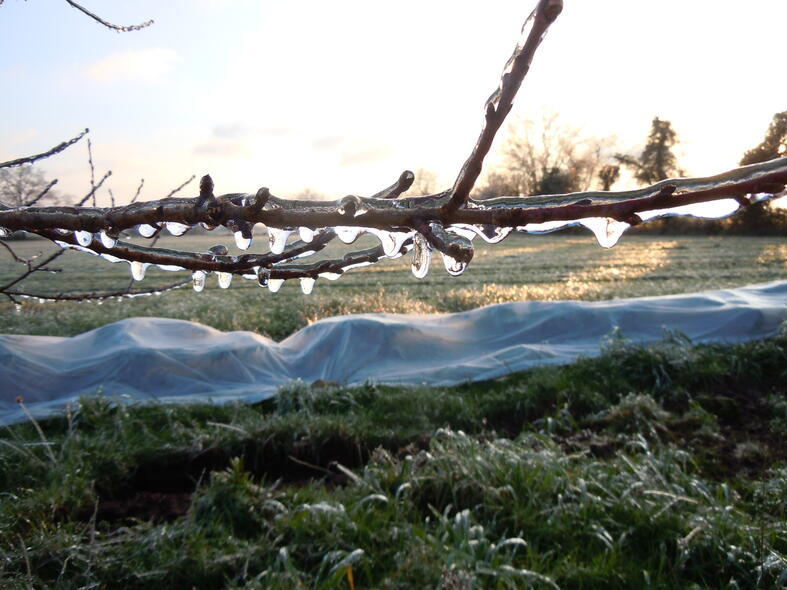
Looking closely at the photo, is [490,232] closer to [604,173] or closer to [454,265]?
[454,265]

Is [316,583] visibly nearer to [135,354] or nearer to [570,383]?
[570,383]

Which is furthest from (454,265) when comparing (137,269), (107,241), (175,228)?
(137,269)

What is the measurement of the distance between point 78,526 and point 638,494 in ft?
8.98

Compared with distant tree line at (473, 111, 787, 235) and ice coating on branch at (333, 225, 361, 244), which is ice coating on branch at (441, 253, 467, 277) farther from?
distant tree line at (473, 111, 787, 235)

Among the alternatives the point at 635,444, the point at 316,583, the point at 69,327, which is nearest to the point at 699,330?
the point at 635,444

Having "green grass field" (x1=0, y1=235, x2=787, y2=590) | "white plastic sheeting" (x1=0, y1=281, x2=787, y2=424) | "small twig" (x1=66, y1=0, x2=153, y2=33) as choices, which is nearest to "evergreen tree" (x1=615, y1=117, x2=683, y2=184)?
"white plastic sheeting" (x1=0, y1=281, x2=787, y2=424)

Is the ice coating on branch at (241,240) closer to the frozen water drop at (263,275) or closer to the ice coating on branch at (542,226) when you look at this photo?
the frozen water drop at (263,275)

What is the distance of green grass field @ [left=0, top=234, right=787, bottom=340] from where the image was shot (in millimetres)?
8914

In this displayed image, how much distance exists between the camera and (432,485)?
2.95 meters

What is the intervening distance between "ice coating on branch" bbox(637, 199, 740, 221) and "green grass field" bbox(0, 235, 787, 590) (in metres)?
1.68

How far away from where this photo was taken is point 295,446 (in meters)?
3.79

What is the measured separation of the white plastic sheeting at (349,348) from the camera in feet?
17.0

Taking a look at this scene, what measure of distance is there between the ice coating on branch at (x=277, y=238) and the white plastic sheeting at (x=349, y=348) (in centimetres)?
386

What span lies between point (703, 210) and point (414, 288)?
11.8 meters
